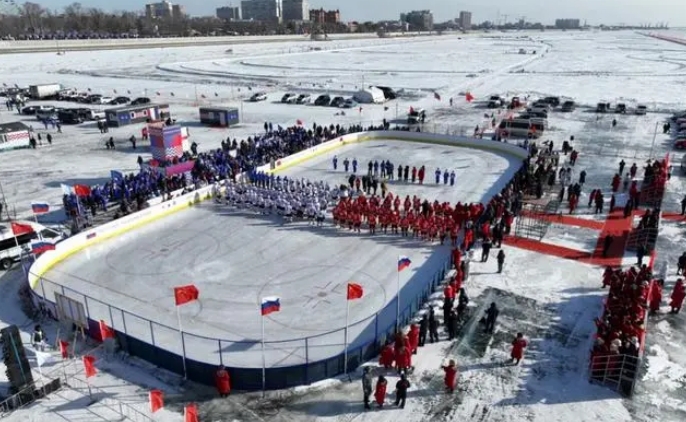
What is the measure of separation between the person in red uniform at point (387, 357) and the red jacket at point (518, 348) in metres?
3.13

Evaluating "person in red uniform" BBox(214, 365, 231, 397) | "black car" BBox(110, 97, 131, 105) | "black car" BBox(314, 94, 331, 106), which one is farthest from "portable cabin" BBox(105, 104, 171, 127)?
"person in red uniform" BBox(214, 365, 231, 397)

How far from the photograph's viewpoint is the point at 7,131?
37.3 m

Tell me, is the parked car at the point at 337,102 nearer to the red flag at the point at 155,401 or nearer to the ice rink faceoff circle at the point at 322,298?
the ice rink faceoff circle at the point at 322,298

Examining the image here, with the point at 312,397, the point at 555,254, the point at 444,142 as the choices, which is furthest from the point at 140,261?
the point at 444,142

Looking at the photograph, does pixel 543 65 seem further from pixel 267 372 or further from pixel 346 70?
pixel 267 372

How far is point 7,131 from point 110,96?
28156 mm

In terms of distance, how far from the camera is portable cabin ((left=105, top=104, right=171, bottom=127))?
4569 cm

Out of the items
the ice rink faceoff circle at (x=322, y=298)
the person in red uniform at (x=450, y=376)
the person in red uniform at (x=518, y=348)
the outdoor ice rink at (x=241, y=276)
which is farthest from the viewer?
the ice rink faceoff circle at (x=322, y=298)

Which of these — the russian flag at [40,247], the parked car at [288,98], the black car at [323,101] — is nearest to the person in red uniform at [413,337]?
the russian flag at [40,247]

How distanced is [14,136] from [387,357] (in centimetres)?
3655

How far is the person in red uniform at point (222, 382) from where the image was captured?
11914 millimetres

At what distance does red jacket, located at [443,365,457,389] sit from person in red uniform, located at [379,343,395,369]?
4.51 feet

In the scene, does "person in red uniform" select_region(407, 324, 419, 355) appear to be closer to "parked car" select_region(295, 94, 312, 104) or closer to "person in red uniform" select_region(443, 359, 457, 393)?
"person in red uniform" select_region(443, 359, 457, 393)

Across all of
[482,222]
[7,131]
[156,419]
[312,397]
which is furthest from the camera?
[7,131]
